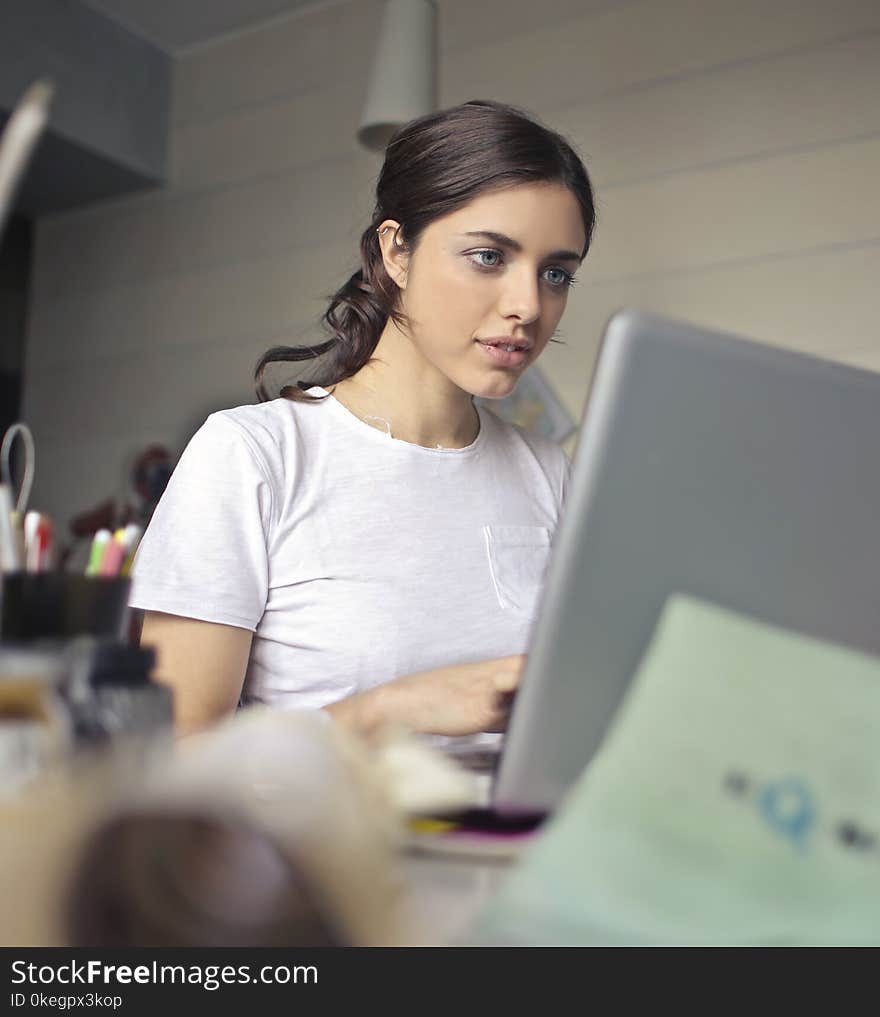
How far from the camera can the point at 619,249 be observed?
8.44 feet

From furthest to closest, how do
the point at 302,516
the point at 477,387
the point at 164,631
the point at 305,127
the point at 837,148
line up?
the point at 305,127 < the point at 837,148 < the point at 477,387 < the point at 302,516 < the point at 164,631

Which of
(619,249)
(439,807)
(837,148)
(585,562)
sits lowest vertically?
(439,807)

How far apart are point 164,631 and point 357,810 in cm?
73

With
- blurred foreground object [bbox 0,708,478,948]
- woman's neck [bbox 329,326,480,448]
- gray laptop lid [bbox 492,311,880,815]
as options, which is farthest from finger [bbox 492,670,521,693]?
woman's neck [bbox 329,326,480,448]

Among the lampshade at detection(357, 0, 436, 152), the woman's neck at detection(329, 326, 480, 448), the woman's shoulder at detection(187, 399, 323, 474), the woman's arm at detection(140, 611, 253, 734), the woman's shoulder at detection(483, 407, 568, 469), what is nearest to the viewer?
the woman's arm at detection(140, 611, 253, 734)

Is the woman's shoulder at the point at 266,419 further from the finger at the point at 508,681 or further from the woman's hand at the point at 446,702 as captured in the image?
the finger at the point at 508,681

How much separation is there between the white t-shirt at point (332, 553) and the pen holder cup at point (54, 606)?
504 mm

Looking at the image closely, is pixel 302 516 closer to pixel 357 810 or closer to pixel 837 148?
pixel 357 810

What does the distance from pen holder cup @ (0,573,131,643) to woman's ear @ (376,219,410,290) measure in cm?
93

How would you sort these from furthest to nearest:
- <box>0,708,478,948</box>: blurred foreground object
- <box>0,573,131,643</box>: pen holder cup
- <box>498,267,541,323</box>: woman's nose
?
1. <box>498,267,541,323</box>: woman's nose
2. <box>0,573,131,643</box>: pen holder cup
3. <box>0,708,478,948</box>: blurred foreground object

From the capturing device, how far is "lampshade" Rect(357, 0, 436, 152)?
7.13 ft

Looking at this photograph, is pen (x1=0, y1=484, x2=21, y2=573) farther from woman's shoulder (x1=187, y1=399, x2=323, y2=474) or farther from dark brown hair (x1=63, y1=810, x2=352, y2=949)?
woman's shoulder (x1=187, y1=399, x2=323, y2=474)

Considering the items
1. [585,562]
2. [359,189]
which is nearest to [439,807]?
[585,562]

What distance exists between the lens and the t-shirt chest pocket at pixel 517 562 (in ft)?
4.14
